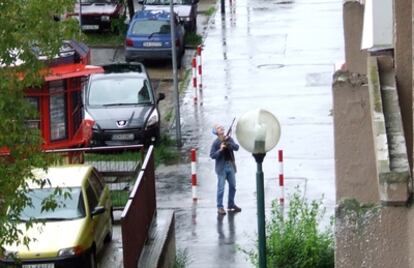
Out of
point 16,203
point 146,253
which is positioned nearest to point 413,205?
point 16,203

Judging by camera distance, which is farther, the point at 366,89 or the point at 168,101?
the point at 168,101

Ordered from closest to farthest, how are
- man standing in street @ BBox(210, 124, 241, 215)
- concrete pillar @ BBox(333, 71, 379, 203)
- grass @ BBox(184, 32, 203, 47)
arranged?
concrete pillar @ BBox(333, 71, 379, 203) < man standing in street @ BBox(210, 124, 241, 215) < grass @ BBox(184, 32, 203, 47)

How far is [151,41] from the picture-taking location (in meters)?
33.7

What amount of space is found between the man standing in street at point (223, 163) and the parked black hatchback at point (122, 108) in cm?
507

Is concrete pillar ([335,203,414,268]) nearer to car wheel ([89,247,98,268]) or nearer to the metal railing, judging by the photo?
the metal railing

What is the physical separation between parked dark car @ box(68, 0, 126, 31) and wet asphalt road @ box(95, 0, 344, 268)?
123 inches

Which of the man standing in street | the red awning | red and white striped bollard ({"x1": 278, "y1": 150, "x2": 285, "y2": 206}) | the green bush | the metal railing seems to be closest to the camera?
the green bush

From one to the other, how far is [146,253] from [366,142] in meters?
8.54

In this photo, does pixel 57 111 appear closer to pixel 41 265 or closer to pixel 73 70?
pixel 73 70

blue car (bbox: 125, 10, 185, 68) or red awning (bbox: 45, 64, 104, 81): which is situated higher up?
blue car (bbox: 125, 10, 185, 68)

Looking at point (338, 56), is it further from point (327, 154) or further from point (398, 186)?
point (398, 186)

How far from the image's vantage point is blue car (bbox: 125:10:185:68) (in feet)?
110

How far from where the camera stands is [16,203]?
1077 centimetres

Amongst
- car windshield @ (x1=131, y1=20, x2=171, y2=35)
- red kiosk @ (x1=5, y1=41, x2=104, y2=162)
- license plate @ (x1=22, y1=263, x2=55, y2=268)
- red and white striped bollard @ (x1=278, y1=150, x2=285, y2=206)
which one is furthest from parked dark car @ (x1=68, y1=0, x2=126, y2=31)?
license plate @ (x1=22, y1=263, x2=55, y2=268)
